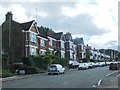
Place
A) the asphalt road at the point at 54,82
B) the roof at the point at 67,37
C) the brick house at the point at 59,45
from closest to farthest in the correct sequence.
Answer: the asphalt road at the point at 54,82, the brick house at the point at 59,45, the roof at the point at 67,37

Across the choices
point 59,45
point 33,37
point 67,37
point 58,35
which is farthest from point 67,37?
point 33,37

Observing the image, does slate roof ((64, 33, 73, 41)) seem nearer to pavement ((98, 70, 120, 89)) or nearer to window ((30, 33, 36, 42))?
window ((30, 33, 36, 42))

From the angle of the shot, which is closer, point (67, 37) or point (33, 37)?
point (33, 37)

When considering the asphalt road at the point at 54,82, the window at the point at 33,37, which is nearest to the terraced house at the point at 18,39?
the window at the point at 33,37

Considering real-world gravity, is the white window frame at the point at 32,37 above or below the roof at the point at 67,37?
below

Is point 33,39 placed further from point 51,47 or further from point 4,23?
point 51,47

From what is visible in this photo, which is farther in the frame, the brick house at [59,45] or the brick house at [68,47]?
the brick house at [68,47]

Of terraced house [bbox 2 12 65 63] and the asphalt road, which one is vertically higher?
terraced house [bbox 2 12 65 63]

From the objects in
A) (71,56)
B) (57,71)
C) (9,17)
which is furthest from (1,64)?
(71,56)

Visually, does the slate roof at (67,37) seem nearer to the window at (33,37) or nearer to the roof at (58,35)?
the roof at (58,35)

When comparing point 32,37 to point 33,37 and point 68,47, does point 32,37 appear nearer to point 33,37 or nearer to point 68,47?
point 33,37

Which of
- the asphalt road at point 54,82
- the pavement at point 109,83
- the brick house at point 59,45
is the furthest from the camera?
the brick house at point 59,45

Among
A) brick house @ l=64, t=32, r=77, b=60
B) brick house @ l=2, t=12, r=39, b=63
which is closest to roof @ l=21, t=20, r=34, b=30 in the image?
brick house @ l=2, t=12, r=39, b=63

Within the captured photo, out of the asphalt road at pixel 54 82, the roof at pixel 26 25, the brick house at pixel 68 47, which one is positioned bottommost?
the asphalt road at pixel 54 82
